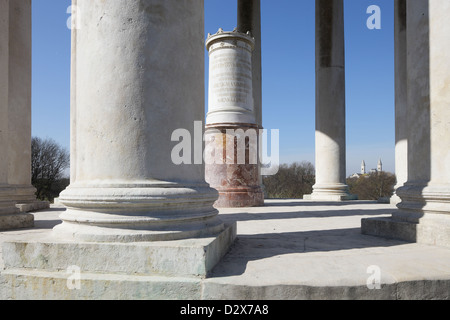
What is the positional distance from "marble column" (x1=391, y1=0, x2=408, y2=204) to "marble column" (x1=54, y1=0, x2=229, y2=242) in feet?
165

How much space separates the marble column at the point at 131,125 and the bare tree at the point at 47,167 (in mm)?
151855

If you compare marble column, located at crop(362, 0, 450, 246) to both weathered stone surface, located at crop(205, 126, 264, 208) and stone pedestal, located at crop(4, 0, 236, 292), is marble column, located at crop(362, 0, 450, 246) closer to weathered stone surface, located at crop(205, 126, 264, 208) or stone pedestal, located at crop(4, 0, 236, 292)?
stone pedestal, located at crop(4, 0, 236, 292)

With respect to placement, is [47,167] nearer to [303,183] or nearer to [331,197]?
[303,183]

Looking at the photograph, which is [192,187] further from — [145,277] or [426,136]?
[426,136]

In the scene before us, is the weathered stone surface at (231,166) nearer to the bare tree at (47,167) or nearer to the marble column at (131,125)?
the marble column at (131,125)

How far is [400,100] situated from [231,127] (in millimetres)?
29331

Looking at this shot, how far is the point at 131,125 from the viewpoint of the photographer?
16.9 metres

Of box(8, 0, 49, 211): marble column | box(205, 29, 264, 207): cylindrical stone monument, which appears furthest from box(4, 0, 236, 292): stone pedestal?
box(8, 0, 49, 211): marble column

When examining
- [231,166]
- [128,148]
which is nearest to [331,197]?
[231,166]

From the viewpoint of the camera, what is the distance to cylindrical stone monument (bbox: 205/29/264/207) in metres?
50.4

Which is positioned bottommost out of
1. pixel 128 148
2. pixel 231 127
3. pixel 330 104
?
pixel 128 148

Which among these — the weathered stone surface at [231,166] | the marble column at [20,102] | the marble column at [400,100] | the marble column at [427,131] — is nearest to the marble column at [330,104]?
the marble column at [400,100]

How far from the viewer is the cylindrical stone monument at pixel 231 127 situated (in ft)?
165
